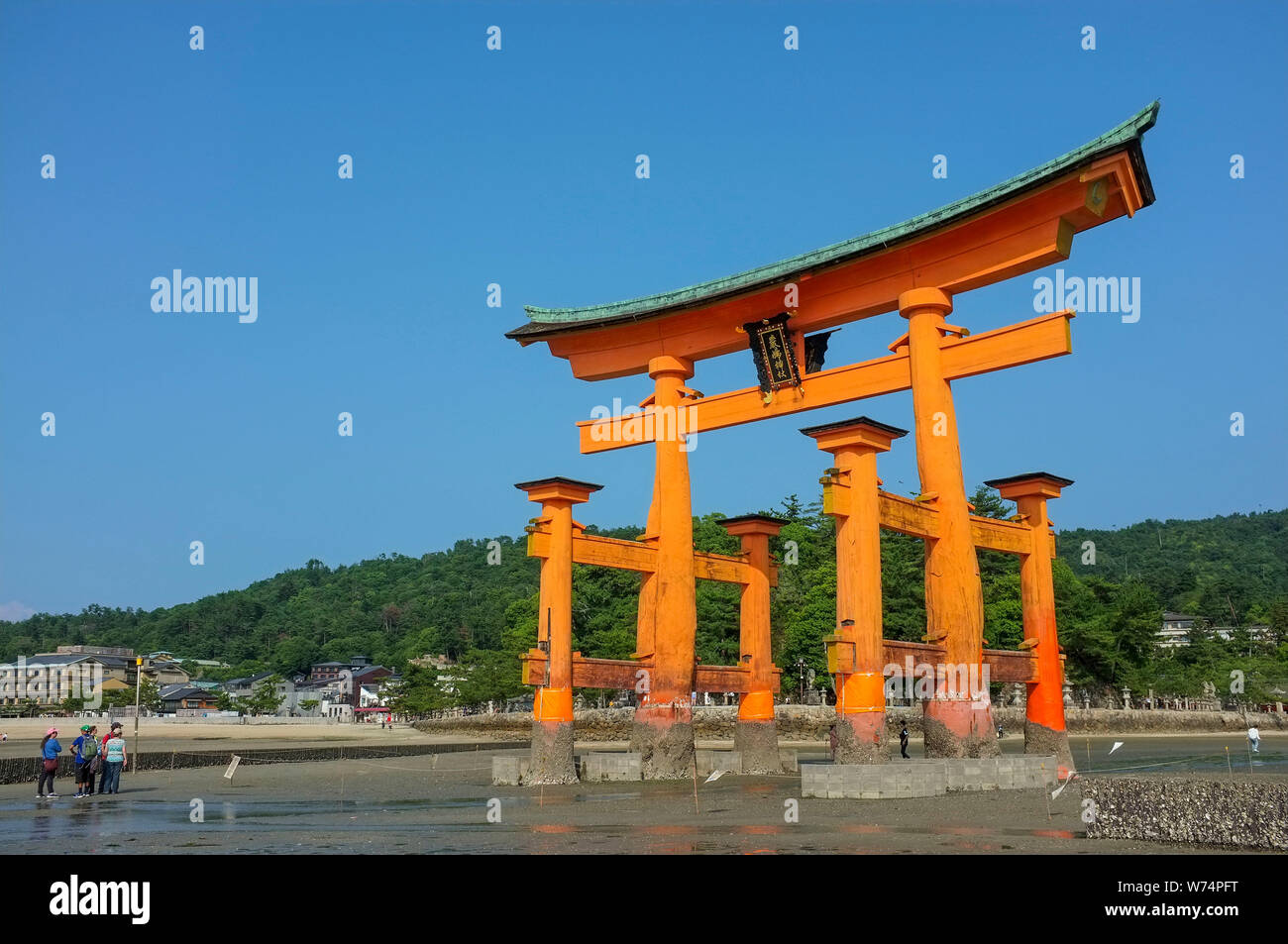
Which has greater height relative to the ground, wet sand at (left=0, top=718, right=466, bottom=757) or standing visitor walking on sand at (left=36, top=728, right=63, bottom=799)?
standing visitor walking on sand at (left=36, top=728, right=63, bottom=799)

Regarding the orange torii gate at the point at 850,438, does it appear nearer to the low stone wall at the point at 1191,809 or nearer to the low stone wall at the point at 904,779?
the low stone wall at the point at 904,779

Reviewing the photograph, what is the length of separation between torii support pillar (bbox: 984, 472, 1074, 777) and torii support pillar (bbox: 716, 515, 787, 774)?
662 centimetres

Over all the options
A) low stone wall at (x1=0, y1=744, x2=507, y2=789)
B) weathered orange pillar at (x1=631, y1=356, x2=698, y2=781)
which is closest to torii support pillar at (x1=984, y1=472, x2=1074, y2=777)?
weathered orange pillar at (x1=631, y1=356, x2=698, y2=781)

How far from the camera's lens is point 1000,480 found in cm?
2320

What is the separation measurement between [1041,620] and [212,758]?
2899cm

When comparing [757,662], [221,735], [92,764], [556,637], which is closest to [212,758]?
[92,764]

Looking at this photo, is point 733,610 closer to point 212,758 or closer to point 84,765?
point 212,758

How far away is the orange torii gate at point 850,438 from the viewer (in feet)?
62.6

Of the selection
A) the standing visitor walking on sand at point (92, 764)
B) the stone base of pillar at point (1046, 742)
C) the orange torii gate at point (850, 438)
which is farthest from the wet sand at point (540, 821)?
the stone base of pillar at point (1046, 742)

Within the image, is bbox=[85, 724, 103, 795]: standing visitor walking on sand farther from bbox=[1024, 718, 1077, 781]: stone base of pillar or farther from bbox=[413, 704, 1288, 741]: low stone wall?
bbox=[413, 704, 1288, 741]: low stone wall

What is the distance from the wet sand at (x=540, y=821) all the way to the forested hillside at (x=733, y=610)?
9.42 m

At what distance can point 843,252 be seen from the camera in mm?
22422

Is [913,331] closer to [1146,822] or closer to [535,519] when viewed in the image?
[535,519]

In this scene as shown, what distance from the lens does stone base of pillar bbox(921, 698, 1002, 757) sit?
1930 cm
